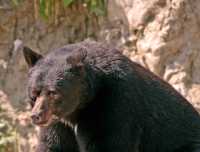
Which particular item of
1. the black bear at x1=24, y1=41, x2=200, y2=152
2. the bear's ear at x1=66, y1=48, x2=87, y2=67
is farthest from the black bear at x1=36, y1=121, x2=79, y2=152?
the bear's ear at x1=66, y1=48, x2=87, y2=67

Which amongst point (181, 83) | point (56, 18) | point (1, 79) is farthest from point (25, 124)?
point (181, 83)

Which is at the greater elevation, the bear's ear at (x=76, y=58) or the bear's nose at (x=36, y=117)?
the bear's ear at (x=76, y=58)

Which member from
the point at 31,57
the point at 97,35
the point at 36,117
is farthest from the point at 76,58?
the point at 97,35

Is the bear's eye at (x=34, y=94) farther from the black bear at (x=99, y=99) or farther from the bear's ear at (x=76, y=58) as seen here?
the bear's ear at (x=76, y=58)

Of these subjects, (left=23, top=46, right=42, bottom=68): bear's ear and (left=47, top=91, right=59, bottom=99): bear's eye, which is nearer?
(left=47, top=91, right=59, bottom=99): bear's eye

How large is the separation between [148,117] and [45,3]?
3136 millimetres

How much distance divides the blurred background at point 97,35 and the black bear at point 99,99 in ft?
6.91

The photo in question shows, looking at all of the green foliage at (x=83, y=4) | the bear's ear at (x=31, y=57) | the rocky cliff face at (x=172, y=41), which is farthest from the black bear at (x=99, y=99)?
the green foliage at (x=83, y=4)

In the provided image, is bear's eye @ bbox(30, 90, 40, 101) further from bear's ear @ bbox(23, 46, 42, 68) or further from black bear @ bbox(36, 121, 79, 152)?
black bear @ bbox(36, 121, 79, 152)

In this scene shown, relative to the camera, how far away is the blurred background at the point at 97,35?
32.6ft

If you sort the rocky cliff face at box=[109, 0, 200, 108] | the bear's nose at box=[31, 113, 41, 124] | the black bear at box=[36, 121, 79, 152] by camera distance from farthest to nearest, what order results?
1. the rocky cliff face at box=[109, 0, 200, 108]
2. the black bear at box=[36, 121, 79, 152]
3. the bear's nose at box=[31, 113, 41, 124]

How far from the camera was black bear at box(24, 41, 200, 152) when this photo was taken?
7.25 m

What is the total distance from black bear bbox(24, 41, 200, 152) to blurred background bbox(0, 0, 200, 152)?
6.91ft

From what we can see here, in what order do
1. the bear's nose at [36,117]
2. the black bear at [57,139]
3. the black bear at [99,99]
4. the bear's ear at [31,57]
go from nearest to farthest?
the bear's nose at [36,117] < the black bear at [99,99] < the bear's ear at [31,57] < the black bear at [57,139]
